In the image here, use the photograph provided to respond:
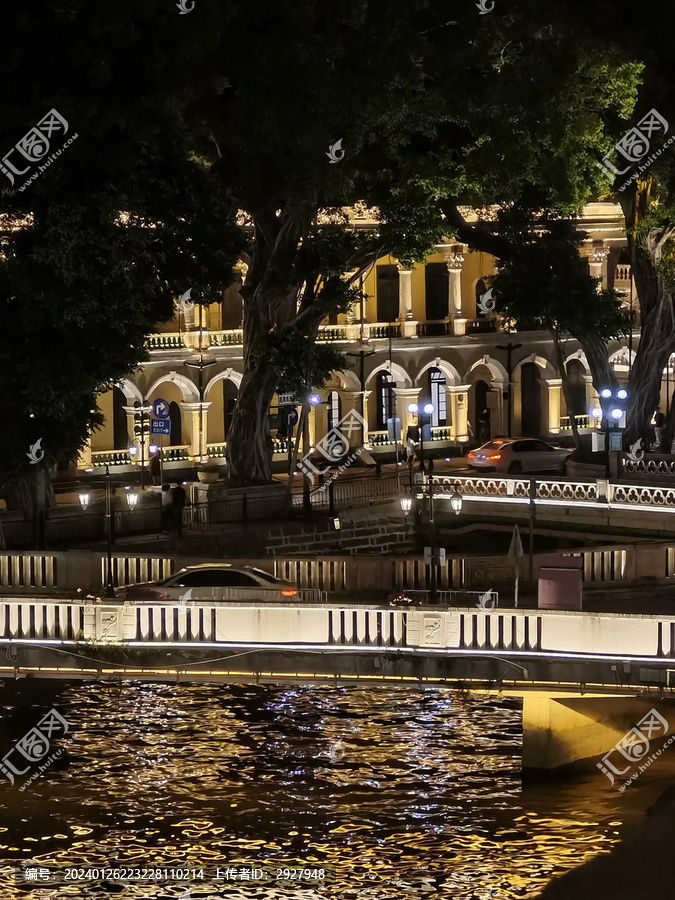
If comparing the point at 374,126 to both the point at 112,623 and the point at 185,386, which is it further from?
the point at 185,386

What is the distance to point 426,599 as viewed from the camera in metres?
33.3

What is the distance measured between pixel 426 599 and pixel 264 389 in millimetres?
17044

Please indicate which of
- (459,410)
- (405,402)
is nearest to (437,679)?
(405,402)

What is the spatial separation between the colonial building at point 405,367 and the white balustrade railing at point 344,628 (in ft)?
93.2

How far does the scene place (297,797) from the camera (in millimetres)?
30016

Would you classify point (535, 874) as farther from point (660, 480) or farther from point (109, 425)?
point (109, 425)

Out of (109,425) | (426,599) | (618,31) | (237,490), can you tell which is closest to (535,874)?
(426,599)

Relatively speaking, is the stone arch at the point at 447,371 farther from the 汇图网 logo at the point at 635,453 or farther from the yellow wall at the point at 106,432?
the 汇图网 logo at the point at 635,453

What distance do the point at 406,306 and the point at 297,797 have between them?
3915 cm

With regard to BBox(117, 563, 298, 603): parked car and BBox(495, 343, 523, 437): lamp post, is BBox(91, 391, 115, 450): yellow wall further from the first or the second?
BBox(117, 563, 298, 603): parked car

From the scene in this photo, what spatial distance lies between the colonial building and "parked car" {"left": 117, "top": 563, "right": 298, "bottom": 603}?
24444 mm

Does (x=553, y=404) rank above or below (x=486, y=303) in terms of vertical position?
below

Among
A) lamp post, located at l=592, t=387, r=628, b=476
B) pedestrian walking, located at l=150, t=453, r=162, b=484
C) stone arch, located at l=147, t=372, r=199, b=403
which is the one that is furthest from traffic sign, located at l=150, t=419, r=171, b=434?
lamp post, located at l=592, t=387, r=628, b=476

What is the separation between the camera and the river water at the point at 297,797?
27.0 meters
